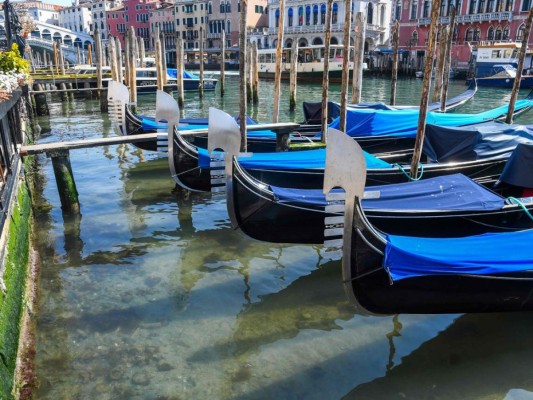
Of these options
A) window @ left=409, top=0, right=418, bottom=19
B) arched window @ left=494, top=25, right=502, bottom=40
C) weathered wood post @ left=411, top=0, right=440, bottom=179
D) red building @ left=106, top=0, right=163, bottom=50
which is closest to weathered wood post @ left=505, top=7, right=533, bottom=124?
weathered wood post @ left=411, top=0, right=440, bottom=179

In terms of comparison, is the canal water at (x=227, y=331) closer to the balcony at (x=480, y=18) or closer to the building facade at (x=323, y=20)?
the balcony at (x=480, y=18)

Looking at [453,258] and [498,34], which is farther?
[498,34]

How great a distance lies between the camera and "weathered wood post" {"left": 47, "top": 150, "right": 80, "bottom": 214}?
6449mm

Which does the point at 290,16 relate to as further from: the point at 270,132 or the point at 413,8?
the point at 270,132

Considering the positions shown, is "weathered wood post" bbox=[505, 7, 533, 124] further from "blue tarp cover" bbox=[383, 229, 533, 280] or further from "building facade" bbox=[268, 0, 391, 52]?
"building facade" bbox=[268, 0, 391, 52]

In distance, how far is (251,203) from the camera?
493 cm

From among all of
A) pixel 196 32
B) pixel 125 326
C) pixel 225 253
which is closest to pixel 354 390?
pixel 125 326

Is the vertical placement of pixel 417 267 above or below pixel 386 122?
below

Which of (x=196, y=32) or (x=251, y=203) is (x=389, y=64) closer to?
(x=196, y=32)

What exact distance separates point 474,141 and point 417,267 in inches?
159

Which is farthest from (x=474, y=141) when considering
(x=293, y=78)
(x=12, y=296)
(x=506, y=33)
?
(x=506, y=33)

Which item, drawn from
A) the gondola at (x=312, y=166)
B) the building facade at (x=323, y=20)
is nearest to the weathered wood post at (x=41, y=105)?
the gondola at (x=312, y=166)

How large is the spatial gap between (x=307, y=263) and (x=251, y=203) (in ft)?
3.21

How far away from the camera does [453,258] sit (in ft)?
11.1
